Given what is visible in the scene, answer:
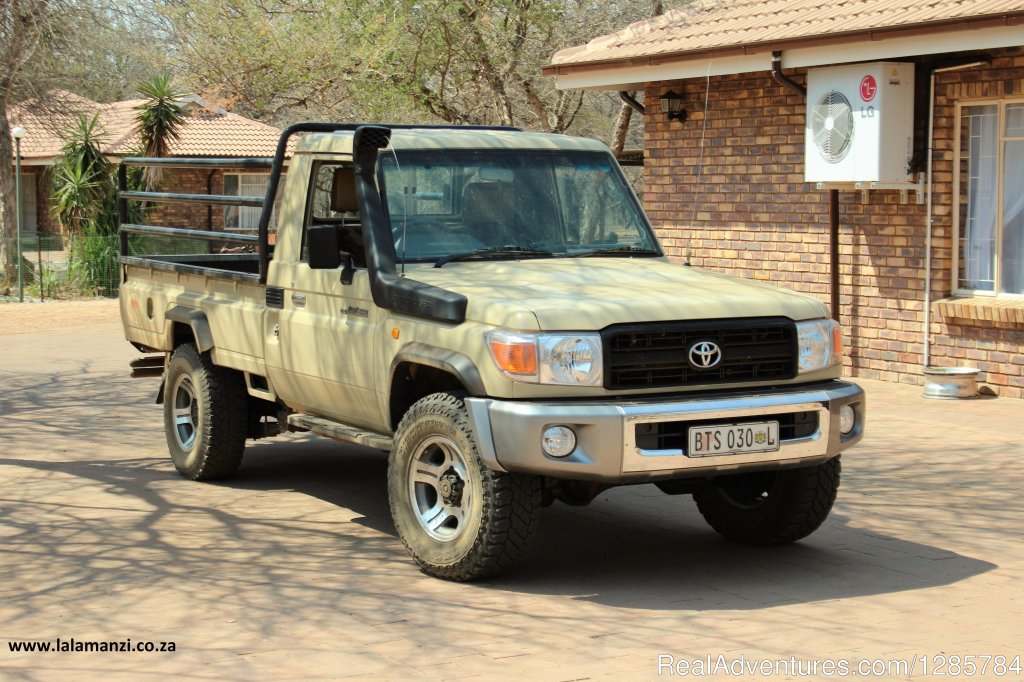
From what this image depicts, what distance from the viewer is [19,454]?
10156 millimetres

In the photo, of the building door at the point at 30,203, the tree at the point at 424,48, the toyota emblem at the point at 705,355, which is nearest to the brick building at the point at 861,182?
the toyota emblem at the point at 705,355

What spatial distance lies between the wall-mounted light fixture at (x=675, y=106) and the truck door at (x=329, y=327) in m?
8.29

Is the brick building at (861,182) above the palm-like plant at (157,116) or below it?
below

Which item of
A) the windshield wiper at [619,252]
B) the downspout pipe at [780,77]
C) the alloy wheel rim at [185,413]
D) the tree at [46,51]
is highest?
the tree at [46,51]

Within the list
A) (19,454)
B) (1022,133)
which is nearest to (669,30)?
(1022,133)

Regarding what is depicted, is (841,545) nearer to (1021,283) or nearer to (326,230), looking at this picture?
(326,230)

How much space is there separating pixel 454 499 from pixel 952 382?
7.17 metres

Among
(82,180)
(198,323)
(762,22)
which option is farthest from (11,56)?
(198,323)

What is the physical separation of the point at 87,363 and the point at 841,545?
1077 cm

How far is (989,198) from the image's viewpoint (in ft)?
42.2

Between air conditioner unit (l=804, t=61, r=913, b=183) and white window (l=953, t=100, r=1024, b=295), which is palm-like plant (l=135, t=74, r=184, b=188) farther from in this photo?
white window (l=953, t=100, r=1024, b=295)

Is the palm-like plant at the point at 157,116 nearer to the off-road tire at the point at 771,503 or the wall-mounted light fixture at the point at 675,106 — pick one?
the wall-mounted light fixture at the point at 675,106

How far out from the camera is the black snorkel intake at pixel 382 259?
654 centimetres

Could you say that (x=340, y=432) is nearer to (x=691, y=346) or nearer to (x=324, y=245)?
(x=324, y=245)
